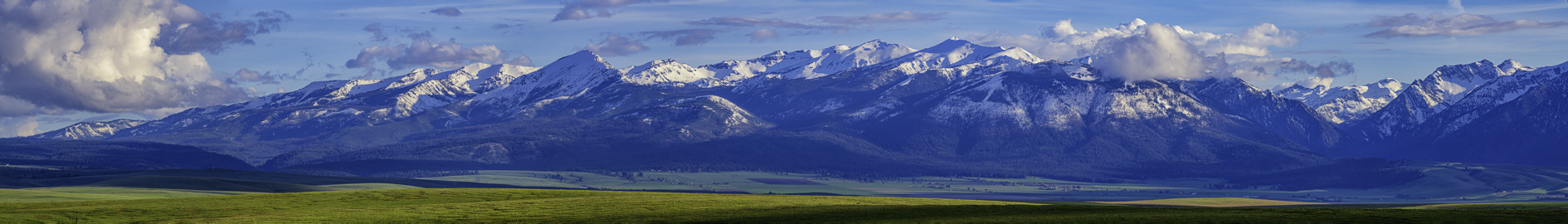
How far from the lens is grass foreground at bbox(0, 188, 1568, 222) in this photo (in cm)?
11012

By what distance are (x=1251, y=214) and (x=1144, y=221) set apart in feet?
32.9

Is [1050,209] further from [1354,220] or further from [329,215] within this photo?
[329,215]

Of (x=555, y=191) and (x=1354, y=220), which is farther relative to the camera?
(x=555, y=191)

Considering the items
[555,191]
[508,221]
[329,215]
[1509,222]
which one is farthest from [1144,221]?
[555,191]

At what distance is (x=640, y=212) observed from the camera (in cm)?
13275

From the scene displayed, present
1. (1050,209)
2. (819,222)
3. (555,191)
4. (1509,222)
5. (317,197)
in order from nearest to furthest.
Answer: (1509,222) → (819,222) → (1050,209) → (317,197) → (555,191)

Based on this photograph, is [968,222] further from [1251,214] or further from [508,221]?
[508,221]

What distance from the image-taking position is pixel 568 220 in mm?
121750

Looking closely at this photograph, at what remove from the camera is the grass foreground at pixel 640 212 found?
361 ft

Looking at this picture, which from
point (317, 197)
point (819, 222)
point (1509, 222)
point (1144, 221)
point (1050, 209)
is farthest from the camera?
point (317, 197)

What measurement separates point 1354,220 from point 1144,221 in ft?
56.1

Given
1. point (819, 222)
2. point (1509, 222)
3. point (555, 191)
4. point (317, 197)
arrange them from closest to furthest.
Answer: point (1509, 222) < point (819, 222) < point (317, 197) < point (555, 191)

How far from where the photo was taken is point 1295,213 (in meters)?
112

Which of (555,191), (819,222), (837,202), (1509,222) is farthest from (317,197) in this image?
(1509,222)
